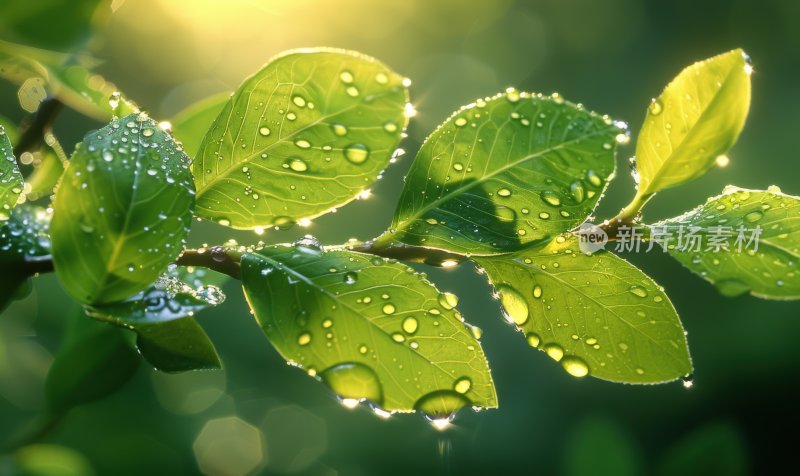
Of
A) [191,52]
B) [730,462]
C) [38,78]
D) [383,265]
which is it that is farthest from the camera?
[191,52]

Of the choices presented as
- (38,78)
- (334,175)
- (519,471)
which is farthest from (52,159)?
(519,471)

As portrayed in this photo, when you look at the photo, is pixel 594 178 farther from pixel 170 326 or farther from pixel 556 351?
pixel 170 326

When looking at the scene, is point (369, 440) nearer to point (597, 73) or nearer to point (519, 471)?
point (519, 471)

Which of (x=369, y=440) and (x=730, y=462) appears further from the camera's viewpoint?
(x=369, y=440)

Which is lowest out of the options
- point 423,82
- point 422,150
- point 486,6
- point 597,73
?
point 422,150

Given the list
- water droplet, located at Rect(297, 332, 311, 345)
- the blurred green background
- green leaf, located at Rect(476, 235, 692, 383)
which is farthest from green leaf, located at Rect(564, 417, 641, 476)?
water droplet, located at Rect(297, 332, 311, 345)

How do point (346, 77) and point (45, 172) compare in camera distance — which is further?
point (45, 172)

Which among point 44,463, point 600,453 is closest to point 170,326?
point 44,463
